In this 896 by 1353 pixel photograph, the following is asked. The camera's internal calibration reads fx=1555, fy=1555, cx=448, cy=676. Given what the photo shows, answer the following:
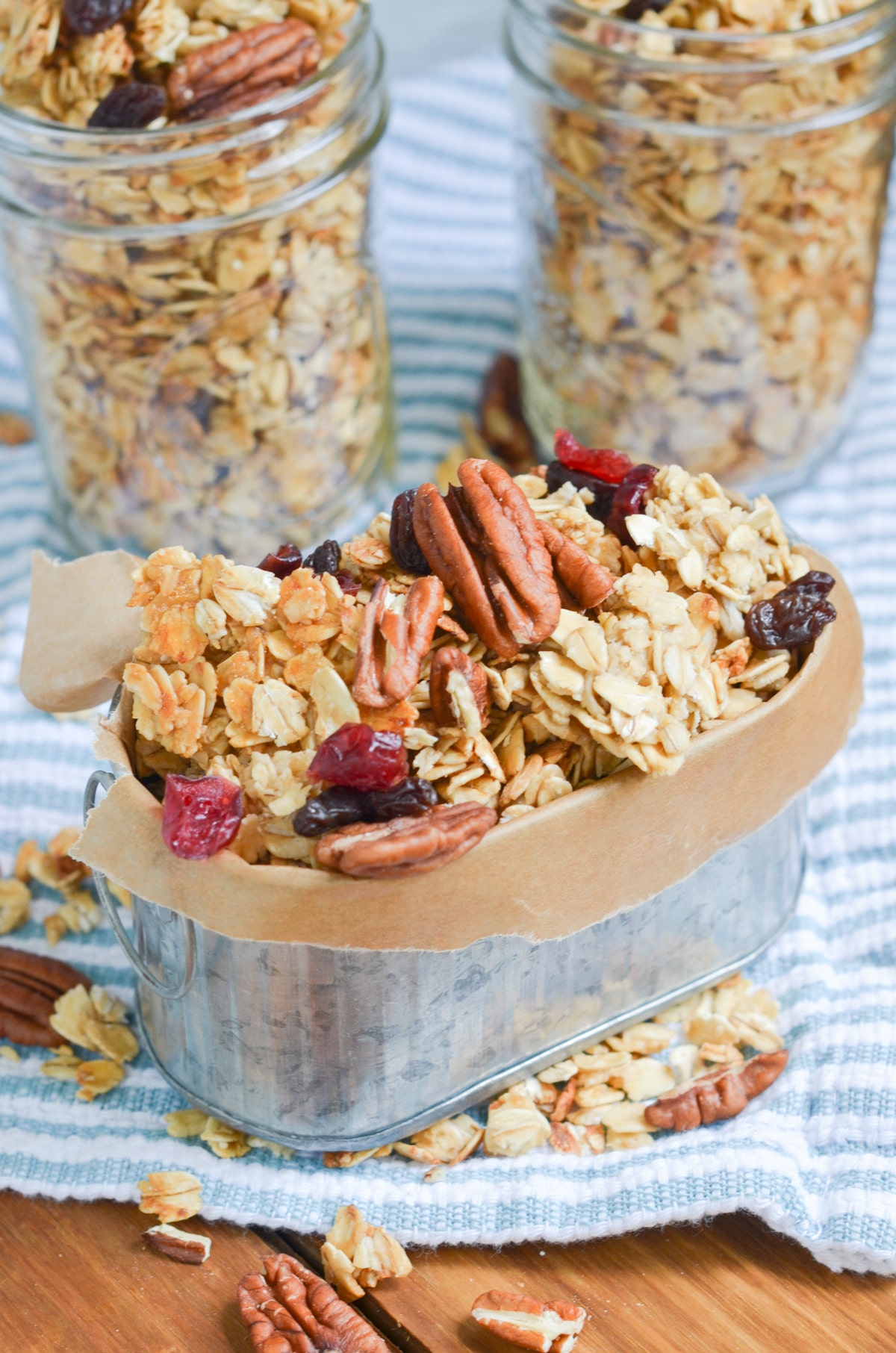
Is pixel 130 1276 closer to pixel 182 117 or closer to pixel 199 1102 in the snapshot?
pixel 199 1102

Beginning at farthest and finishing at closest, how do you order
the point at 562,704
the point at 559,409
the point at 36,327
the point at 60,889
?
the point at 559,409 < the point at 36,327 < the point at 60,889 < the point at 562,704

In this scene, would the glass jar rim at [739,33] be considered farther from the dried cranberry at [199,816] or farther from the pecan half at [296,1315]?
the pecan half at [296,1315]

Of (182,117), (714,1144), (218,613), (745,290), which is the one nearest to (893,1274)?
(714,1144)

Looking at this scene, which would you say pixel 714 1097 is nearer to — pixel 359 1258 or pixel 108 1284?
pixel 359 1258

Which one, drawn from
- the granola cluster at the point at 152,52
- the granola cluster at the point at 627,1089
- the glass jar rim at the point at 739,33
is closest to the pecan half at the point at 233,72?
the granola cluster at the point at 152,52

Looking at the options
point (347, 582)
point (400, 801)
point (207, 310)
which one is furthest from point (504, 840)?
point (207, 310)
